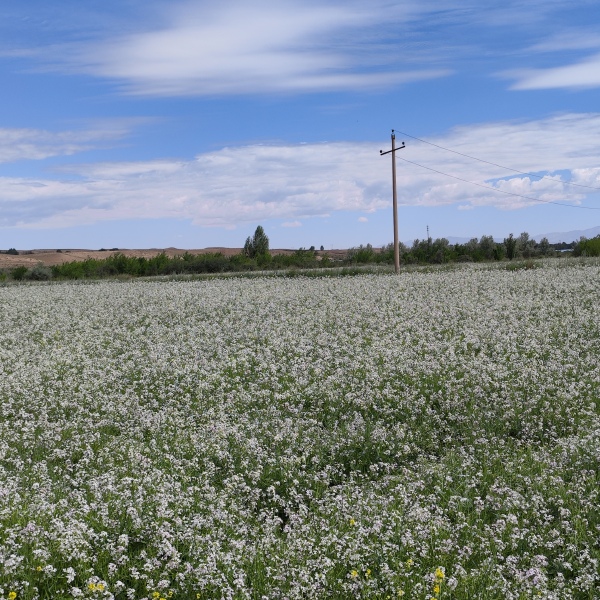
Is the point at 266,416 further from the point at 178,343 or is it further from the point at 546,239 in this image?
the point at 546,239

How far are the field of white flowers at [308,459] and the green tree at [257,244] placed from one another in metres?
54.7

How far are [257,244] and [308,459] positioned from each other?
220ft

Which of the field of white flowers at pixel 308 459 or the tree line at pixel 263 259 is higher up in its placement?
the tree line at pixel 263 259

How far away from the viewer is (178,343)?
19109 mm

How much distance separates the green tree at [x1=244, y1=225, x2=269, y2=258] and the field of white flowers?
180ft

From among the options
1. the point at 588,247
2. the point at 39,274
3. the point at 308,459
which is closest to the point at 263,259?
the point at 39,274

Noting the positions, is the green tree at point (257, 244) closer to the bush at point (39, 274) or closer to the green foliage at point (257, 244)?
the green foliage at point (257, 244)

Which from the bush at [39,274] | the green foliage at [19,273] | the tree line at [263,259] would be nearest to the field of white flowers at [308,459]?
the tree line at [263,259]

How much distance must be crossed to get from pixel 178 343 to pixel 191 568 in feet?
43.5

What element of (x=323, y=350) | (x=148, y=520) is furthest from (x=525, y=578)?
(x=323, y=350)

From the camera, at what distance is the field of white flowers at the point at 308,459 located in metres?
6.33

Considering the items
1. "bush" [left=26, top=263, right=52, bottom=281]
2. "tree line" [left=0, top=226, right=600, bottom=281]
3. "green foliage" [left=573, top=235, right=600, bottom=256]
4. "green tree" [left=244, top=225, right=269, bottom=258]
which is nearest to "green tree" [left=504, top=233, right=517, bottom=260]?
"tree line" [left=0, top=226, right=600, bottom=281]

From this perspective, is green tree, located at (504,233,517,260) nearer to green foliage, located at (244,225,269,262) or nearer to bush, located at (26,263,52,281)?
green foliage, located at (244,225,269,262)

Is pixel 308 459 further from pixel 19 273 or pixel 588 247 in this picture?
pixel 19 273
